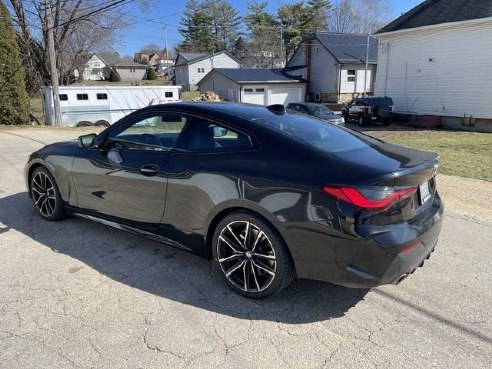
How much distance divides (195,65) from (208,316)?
58.3 metres

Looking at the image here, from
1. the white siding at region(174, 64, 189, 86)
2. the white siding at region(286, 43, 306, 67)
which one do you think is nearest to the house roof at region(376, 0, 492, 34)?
the white siding at region(286, 43, 306, 67)

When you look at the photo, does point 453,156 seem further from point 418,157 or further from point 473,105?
point 473,105

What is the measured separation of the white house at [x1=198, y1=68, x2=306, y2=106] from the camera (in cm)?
3381

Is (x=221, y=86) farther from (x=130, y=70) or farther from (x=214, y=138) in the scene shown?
(x=130, y=70)

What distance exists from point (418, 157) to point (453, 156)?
26.9 ft

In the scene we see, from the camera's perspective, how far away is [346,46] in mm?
35938

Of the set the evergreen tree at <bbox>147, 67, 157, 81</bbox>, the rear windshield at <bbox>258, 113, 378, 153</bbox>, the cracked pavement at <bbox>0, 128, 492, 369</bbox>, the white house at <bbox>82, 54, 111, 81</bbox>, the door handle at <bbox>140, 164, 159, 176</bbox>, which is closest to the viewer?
the cracked pavement at <bbox>0, 128, 492, 369</bbox>

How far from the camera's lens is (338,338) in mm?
2664

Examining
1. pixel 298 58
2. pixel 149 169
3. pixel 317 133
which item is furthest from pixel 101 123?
pixel 298 58

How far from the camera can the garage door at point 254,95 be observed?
3403cm

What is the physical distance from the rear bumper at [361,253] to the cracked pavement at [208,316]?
37 centimetres

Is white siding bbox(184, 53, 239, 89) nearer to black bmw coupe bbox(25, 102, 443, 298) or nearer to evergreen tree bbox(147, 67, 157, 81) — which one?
evergreen tree bbox(147, 67, 157, 81)

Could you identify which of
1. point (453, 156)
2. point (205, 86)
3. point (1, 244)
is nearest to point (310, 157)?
point (1, 244)

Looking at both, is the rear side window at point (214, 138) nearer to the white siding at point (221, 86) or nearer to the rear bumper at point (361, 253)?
the rear bumper at point (361, 253)
